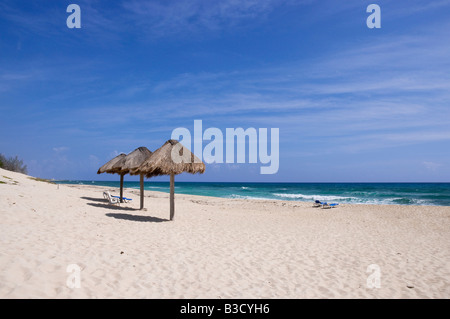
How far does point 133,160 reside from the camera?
1347 centimetres

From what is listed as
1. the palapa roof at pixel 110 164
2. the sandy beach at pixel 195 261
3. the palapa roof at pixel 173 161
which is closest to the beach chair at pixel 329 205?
the sandy beach at pixel 195 261

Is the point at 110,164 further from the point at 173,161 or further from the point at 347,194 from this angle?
the point at 347,194

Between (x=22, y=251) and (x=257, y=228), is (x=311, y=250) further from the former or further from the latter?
(x=22, y=251)

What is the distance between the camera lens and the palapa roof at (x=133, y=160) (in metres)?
13.2

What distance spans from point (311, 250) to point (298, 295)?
290 centimetres

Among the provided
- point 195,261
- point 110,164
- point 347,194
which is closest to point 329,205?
point 110,164

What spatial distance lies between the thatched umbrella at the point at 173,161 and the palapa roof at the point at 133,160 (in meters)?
2.68

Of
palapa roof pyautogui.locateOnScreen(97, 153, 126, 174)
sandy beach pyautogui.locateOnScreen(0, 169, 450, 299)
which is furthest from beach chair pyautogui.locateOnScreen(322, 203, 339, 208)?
palapa roof pyautogui.locateOnScreen(97, 153, 126, 174)

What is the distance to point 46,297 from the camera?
3.84 metres

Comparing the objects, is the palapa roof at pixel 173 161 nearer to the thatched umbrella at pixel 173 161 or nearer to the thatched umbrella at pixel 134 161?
the thatched umbrella at pixel 173 161

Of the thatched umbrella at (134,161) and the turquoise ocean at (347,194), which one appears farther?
the turquoise ocean at (347,194)
